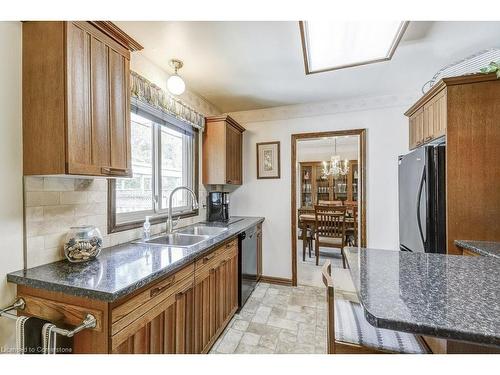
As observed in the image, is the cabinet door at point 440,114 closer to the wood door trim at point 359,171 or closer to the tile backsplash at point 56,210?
the wood door trim at point 359,171

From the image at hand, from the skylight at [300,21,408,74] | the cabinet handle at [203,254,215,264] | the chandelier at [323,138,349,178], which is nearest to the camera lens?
the skylight at [300,21,408,74]

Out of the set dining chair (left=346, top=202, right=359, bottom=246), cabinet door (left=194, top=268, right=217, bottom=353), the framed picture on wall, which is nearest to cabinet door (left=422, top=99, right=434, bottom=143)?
the framed picture on wall

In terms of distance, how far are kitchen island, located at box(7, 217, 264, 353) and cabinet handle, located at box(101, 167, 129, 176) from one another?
51cm

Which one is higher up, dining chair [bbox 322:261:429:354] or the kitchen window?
the kitchen window

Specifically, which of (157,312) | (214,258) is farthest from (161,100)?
(157,312)

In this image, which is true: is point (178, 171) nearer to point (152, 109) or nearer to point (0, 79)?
point (152, 109)

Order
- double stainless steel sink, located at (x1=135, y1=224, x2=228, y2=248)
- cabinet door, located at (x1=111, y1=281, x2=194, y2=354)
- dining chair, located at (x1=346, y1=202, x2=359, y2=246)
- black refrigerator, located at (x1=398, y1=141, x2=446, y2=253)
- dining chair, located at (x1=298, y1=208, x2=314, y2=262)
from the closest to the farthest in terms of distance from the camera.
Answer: cabinet door, located at (x1=111, y1=281, x2=194, y2=354)
black refrigerator, located at (x1=398, y1=141, x2=446, y2=253)
double stainless steel sink, located at (x1=135, y1=224, x2=228, y2=248)
dining chair, located at (x1=346, y1=202, x2=359, y2=246)
dining chair, located at (x1=298, y1=208, x2=314, y2=262)

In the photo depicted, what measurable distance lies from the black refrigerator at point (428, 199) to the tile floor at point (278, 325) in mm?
1178

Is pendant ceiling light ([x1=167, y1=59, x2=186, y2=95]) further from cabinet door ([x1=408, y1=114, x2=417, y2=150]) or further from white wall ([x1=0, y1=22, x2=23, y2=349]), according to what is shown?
cabinet door ([x1=408, y1=114, x2=417, y2=150])

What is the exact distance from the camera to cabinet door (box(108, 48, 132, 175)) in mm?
1335

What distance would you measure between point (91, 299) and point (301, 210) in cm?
473

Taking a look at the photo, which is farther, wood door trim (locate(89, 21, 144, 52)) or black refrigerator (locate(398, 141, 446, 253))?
black refrigerator (locate(398, 141, 446, 253))

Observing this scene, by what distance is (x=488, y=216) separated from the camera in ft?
5.59

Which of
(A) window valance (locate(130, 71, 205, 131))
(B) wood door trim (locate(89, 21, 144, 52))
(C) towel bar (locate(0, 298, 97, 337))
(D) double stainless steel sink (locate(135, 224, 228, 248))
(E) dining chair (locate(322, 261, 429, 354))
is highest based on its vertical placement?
(B) wood door trim (locate(89, 21, 144, 52))
